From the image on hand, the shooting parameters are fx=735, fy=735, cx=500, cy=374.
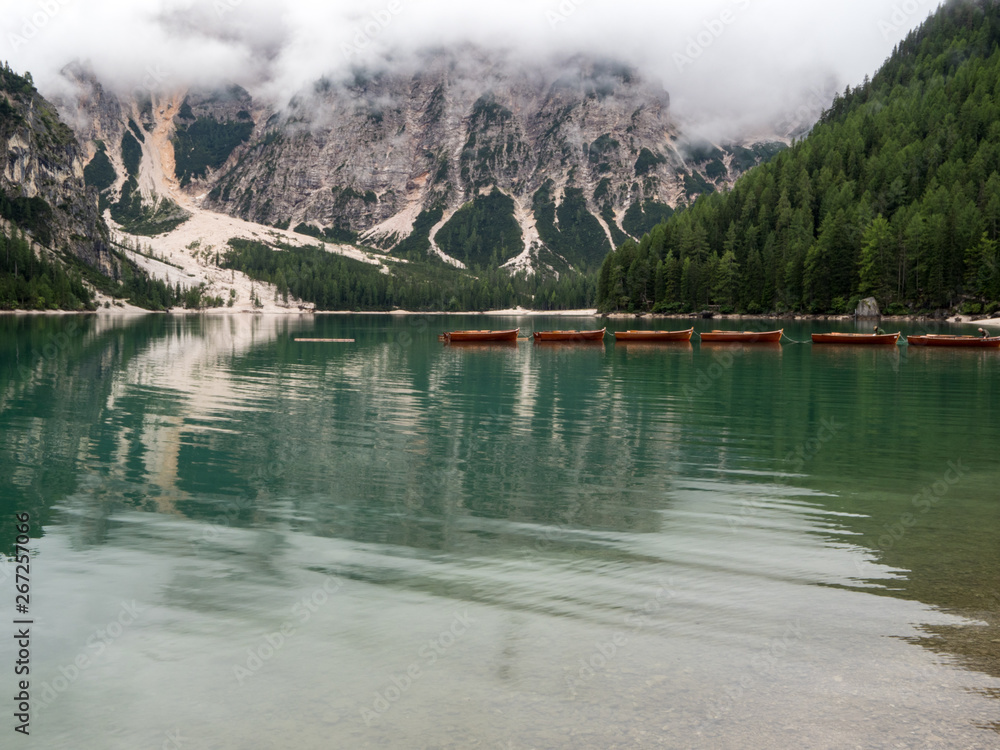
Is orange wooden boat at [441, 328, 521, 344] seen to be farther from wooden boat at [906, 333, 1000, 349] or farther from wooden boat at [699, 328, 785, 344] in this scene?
wooden boat at [906, 333, 1000, 349]

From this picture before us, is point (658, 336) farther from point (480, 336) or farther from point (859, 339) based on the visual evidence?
point (859, 339)

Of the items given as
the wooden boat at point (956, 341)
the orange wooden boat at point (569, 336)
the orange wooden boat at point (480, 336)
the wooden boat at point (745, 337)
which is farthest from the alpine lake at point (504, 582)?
the orange wooden boat at point (569, 336)

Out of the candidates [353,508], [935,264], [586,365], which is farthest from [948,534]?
[935,264]

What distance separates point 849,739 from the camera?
9734 millimetres

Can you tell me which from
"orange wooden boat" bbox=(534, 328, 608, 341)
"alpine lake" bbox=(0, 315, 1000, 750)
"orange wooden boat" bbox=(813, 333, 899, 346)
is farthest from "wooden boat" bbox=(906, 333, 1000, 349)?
"alpine lake" bbox=(0, 315, 1000, 750)

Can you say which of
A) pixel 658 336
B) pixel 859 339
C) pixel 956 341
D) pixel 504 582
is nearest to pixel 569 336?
pixel 658 336

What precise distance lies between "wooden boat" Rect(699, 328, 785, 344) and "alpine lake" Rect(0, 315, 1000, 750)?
68.5 m

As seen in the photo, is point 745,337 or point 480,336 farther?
point 480,336

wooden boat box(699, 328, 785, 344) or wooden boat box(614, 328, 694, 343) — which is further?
wooden boat box(614, 328, 694, 343)

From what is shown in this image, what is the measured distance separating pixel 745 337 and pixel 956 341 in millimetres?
26741

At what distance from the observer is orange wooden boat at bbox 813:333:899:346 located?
100225mm

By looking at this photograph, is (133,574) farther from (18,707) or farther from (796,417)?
(796,417)

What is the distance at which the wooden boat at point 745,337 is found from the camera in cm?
10762

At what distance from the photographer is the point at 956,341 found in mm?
96625
